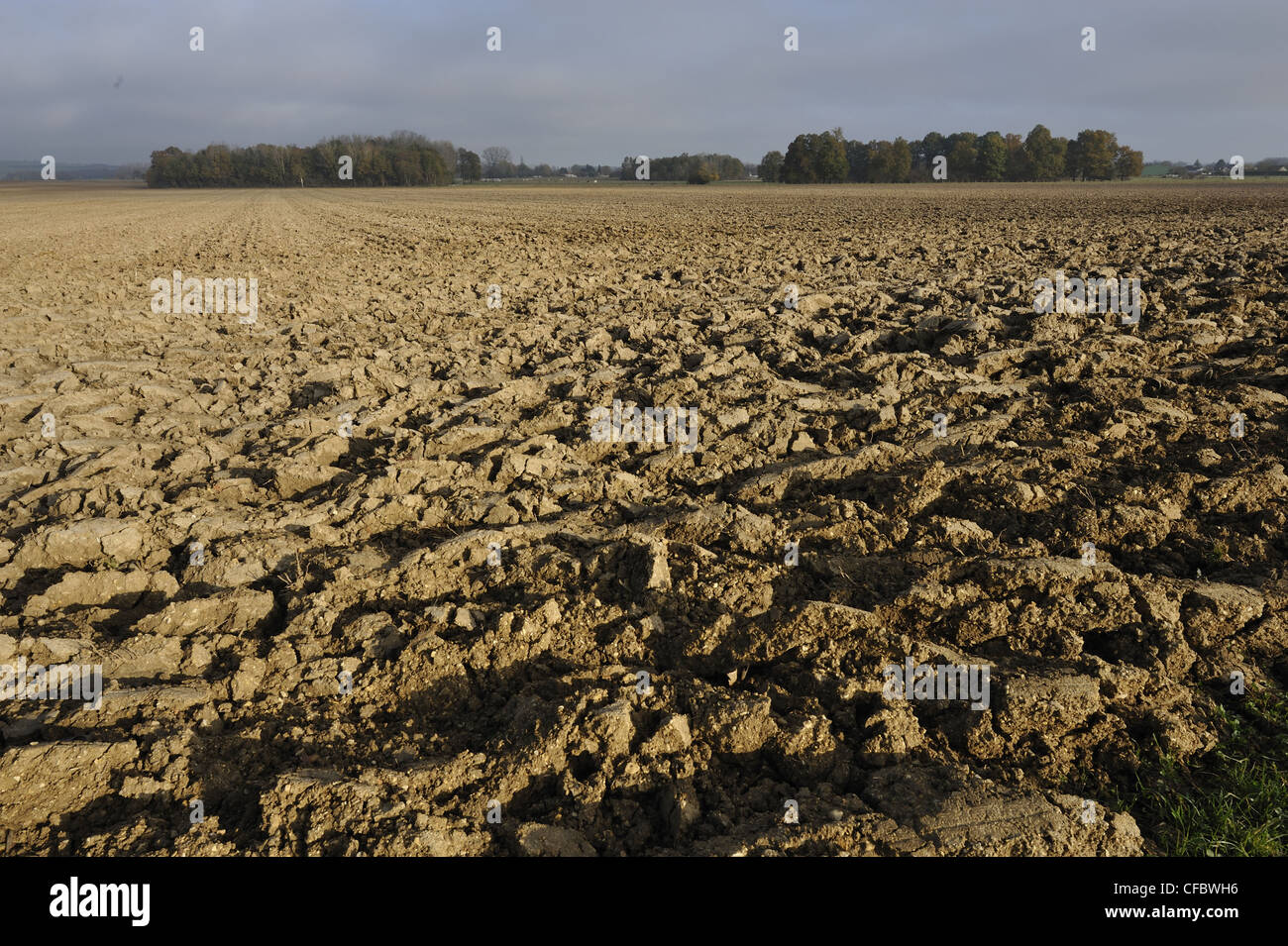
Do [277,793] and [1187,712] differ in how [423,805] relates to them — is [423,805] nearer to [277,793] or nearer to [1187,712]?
[277,793]

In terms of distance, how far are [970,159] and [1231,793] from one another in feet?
269

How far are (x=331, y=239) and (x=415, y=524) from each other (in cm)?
1607

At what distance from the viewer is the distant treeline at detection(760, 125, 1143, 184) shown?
234 feet

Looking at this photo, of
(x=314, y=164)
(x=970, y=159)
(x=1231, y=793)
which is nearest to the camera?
(x=1231, y=793)

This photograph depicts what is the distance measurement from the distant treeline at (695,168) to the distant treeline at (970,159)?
8.27 metres

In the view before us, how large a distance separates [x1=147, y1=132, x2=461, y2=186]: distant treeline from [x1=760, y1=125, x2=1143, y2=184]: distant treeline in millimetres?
41282

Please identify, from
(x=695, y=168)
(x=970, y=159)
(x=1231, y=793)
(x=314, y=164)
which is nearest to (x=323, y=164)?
(x=314, y=164)

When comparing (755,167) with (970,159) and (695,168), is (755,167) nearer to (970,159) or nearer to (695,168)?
(695,168)

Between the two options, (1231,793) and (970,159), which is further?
(970,159)

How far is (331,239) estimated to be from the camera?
58.6ft

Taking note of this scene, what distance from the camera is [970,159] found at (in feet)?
237

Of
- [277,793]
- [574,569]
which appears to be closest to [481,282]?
[574,569]

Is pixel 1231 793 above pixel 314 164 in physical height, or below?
below

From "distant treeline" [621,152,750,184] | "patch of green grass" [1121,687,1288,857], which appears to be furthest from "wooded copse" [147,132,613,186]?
"patch of green grass" [1121,687,1288,857]
